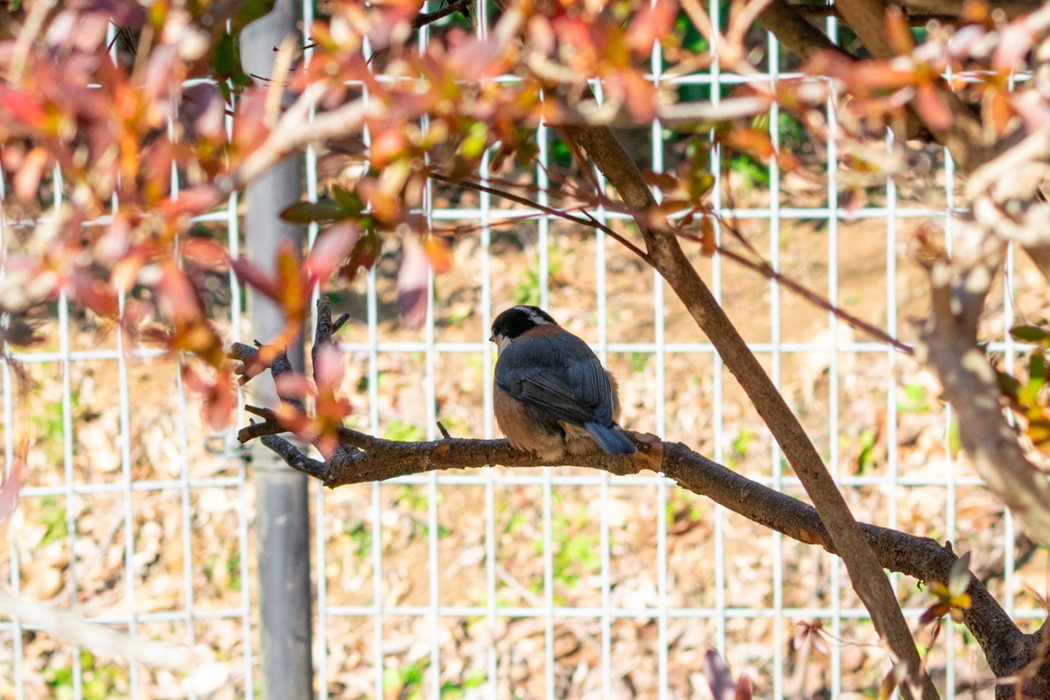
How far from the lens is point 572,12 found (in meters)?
0.84

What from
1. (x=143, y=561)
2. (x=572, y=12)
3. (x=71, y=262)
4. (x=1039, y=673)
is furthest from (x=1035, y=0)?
(x=143, y=561)

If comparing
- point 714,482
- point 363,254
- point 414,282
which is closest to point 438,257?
point 414,282

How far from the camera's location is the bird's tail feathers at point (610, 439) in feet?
6.88

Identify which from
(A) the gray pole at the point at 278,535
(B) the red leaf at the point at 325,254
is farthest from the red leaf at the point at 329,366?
(A) the gray pole at the point at 278,535

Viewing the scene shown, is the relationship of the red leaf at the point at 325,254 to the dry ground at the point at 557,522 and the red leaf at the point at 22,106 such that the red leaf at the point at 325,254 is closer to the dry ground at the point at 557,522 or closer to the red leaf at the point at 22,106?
Answer: the red leaf at the point at 22,106

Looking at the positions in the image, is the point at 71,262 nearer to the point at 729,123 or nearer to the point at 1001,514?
the point at 729,123

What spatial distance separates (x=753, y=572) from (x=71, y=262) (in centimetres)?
363

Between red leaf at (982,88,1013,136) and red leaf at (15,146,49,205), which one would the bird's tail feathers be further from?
red leaf at (15,146,49,205)

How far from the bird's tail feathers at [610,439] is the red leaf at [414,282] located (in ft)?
4.56

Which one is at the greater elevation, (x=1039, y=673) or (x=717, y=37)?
(x=717, y=37)

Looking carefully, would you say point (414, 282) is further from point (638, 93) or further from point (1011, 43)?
point (1011, 43)

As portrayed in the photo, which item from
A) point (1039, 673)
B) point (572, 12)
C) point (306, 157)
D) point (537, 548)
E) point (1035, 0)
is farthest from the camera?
point (537, 548)

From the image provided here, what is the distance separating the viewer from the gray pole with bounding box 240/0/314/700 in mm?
2797

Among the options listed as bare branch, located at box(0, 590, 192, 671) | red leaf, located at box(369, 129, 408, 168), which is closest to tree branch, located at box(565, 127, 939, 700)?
red leaf, located at box(369, 129, 408, 168)
